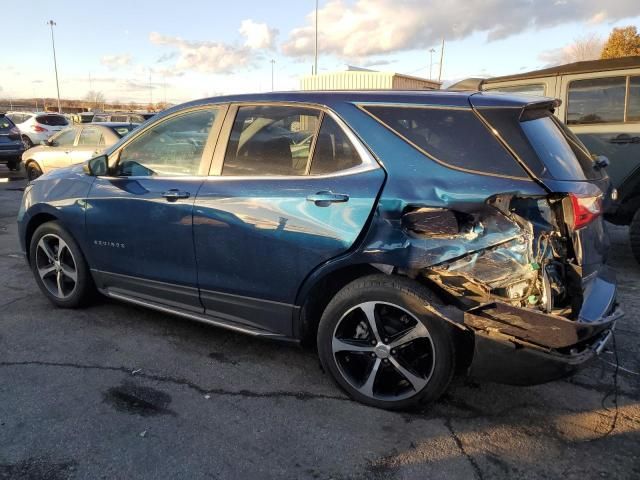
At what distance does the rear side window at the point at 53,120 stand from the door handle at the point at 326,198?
20034mm

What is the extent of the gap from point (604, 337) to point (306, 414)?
1631 millimetres

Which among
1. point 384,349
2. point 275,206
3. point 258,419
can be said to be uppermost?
point 275,206

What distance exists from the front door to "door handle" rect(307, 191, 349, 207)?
890mm

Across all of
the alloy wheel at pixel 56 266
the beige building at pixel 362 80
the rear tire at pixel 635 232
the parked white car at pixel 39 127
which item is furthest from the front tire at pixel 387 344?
the parked white car at pixel 39 127

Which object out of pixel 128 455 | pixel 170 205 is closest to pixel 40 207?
pixel 170 205

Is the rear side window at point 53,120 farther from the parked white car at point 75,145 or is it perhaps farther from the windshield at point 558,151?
the windshield at point 558,151

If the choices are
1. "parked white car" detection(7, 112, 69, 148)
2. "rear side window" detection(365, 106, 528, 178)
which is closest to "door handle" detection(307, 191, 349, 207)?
"rear side window" detection(365, 106, 528, 178)

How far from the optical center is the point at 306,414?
286 centimetres

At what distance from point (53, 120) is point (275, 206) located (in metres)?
20.2

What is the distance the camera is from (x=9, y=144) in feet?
46.4

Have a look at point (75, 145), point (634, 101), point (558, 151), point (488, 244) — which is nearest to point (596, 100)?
point (634, 101)

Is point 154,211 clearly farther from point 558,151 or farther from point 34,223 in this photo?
point 558,151

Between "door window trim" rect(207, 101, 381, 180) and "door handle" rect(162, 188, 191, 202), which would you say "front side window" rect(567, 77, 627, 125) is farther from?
"door handle" rect(162, 188, 191, 202)

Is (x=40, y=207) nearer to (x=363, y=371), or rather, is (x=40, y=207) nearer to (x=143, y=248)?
(x=143, y=248)
